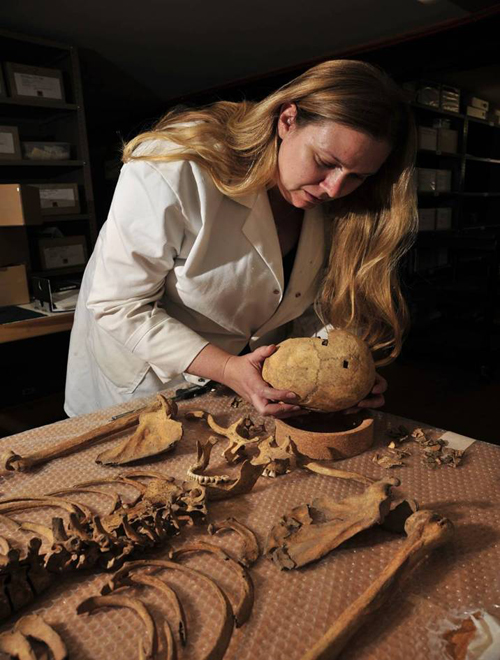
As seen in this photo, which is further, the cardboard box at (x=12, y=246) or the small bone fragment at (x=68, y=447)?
the cardboard box at (x=12, y=246)

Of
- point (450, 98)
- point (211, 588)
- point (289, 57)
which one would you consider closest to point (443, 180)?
point (450, 98)

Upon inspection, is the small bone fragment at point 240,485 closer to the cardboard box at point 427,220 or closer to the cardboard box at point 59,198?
the cardboard box at point 59,198

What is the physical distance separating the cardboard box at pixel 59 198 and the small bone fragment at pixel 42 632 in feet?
11.2

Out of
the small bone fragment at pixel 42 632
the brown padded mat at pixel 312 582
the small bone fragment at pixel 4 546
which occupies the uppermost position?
the small bone fragment at pixel 4 546

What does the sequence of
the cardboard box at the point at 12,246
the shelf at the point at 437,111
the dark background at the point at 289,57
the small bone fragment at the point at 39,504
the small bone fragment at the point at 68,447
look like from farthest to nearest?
1. the shelf at the point at 437,111
2. the dark background at the point at 289,57
3. the cardboard box at the point at 12,246
4. the small bone fragment at the point at 68,447
5. the small bone fragment at the point at 39,504

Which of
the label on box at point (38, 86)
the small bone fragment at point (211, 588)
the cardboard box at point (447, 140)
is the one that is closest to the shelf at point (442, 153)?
the cardboard box at point (447, 140)

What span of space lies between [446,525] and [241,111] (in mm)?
1067

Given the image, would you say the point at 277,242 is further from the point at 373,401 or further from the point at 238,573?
the point at 238,573

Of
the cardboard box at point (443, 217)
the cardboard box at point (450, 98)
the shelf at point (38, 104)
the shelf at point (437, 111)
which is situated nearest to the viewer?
the shelf at point (38, 104)

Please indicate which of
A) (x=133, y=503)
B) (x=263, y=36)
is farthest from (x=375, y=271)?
(x=263, y=36)

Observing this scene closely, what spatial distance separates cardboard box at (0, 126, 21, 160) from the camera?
3.39m

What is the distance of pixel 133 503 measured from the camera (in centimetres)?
90

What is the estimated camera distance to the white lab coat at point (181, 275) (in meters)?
1.22

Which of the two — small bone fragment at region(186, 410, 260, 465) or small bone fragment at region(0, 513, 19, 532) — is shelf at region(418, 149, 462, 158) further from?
small bone fragment at region(0, 513, 19, 532)
